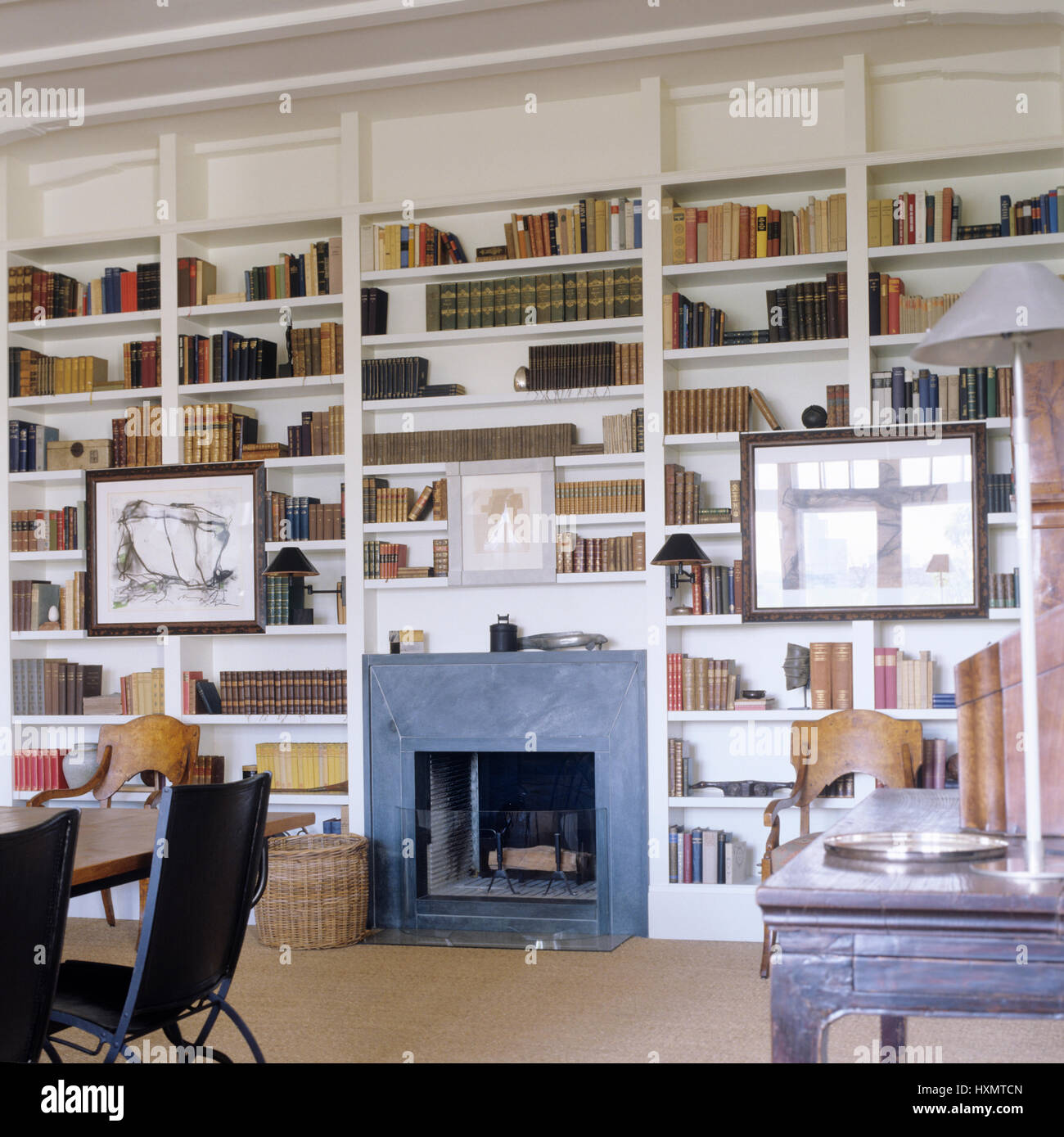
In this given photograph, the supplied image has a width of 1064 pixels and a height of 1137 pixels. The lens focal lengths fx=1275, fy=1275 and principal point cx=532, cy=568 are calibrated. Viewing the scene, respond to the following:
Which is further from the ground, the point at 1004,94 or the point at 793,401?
the point at 1004,94

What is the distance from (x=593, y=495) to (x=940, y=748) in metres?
1.89

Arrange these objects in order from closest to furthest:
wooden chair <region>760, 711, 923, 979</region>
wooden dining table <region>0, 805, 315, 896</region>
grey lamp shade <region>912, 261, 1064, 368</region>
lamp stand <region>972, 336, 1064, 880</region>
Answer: lamp stand <region>972, 336, 1064, 880</region>, grey lamp shade <region>912, 261, 1064, 368</region>, wooden dining table <region>0, 805, 315, 896</region>, wooden chair <region>760, 711, 923, 979</region>

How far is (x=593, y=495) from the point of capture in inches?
233

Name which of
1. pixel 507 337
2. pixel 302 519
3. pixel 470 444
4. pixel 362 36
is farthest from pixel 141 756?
pixel 362 36

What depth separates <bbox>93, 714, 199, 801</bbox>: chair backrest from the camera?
600 cm

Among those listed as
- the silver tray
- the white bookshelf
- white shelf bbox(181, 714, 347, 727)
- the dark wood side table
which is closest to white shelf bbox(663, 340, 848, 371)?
the white bookshelf

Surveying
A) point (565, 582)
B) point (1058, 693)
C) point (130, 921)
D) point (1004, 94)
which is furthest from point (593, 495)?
point (1058, 693)

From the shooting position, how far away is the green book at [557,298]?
5.99 metres

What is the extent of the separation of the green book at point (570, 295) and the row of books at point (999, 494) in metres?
2.01

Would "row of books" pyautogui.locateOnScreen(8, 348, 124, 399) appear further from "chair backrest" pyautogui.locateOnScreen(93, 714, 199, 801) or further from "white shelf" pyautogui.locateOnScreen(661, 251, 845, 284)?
"white shelf" pyautogui.locateOnScreen(661, 251, 845, 284)

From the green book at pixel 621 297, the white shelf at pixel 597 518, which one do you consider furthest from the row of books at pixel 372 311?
the white shelf at pixel 597 518

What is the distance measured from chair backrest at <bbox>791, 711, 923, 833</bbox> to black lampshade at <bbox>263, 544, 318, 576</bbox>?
2.35 m
